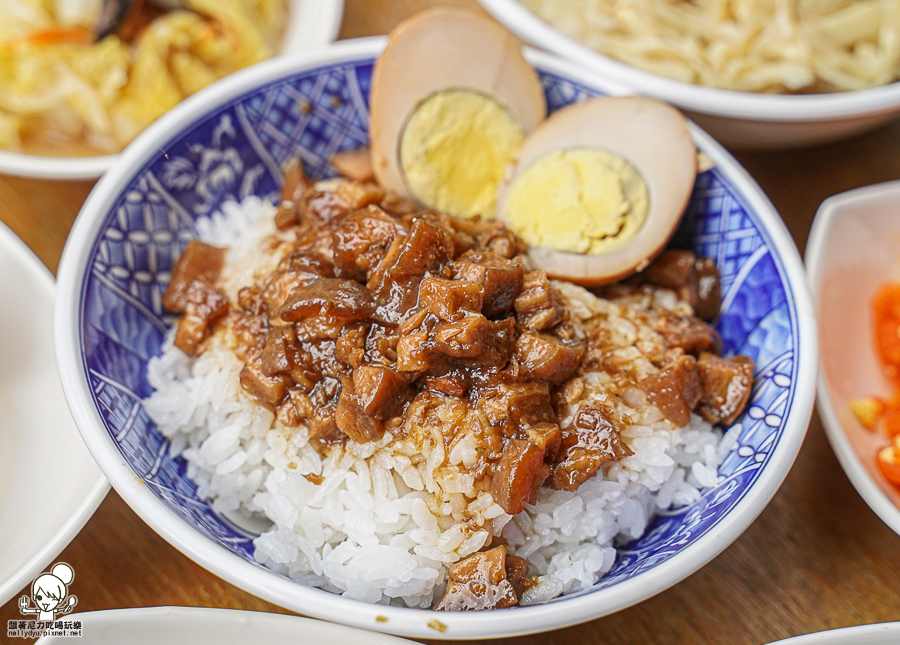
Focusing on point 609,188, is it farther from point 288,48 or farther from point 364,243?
point 288,48

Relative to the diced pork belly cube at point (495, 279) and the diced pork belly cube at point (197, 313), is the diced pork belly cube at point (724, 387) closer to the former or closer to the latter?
the diced pork belly cube at point (495, 279)

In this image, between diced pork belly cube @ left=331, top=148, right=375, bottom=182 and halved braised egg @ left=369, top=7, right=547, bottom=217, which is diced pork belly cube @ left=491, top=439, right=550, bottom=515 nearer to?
halved braised egg @ left=369, top=7, right=547, bottom=217

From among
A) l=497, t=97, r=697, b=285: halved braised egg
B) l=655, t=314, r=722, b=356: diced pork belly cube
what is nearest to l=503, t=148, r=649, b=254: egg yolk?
l=497, t=97, r=697, b=285: halved braised egg

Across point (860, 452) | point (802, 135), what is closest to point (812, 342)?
point (860, 452)

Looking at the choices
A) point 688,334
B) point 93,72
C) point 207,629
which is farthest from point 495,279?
point 93,72

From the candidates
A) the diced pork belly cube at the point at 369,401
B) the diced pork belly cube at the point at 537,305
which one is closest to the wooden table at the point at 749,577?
the diced pork belly cube at the point at 369,401
